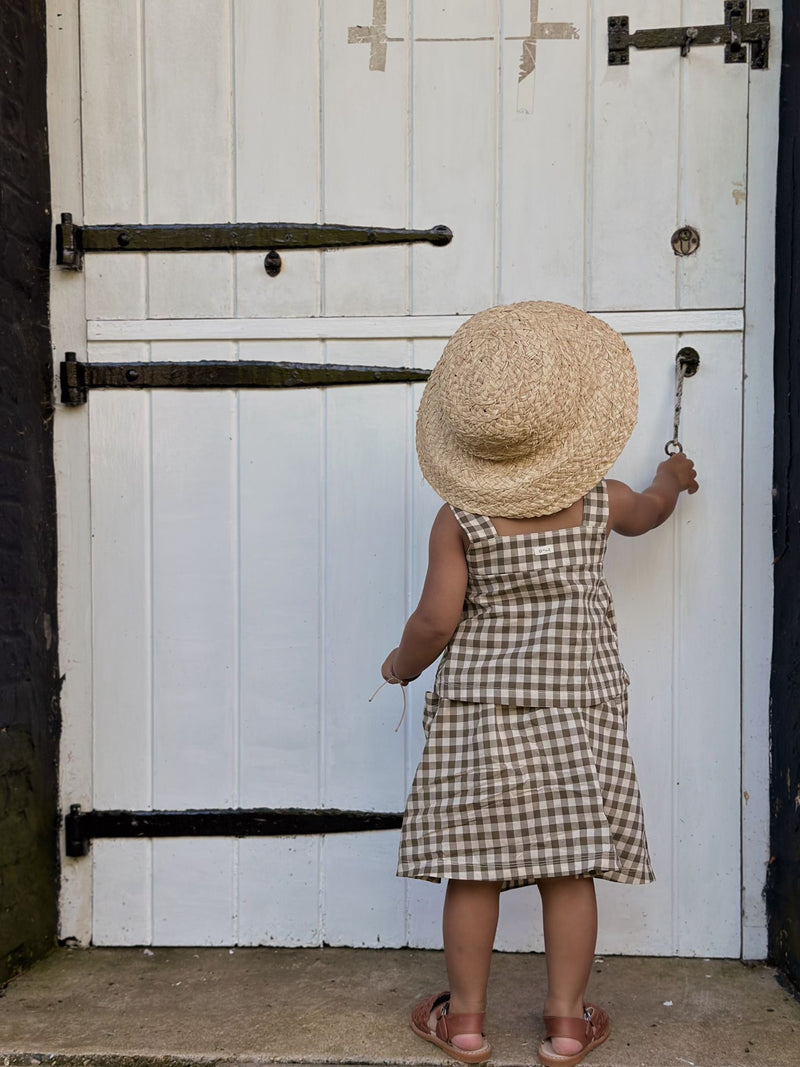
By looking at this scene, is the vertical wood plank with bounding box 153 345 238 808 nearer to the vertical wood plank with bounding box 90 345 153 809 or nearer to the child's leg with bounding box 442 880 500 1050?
the vertical wood plank with bounding box 90 345 153 809

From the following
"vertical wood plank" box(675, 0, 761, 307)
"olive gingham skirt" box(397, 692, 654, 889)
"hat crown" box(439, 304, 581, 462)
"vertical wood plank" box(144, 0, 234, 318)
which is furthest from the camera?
"vertical wood plank" box(144, 0, 234, 318)

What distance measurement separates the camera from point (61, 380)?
2232 mm

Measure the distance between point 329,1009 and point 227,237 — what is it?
5.34 ft

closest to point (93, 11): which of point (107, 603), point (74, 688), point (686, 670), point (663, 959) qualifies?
point (107, 603)

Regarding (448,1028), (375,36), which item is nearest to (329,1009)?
(448,1028)

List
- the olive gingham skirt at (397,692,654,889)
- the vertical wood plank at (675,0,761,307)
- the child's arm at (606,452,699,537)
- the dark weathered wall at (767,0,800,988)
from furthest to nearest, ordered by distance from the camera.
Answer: the vertical wood plank at (675,0,761,307)
the dark weathered wall at (767,0,800,988)
the child's arm at (606,452,699,537)
the olive gingham skirt at (397,692,654,889)

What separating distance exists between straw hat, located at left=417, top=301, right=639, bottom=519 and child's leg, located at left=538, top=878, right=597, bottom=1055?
2.20ft

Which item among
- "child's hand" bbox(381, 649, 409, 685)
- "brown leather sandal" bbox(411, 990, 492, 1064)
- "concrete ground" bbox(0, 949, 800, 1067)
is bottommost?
"concrete ground" bbox(0, 949, 800, 1067)

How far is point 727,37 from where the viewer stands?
6.83 feet

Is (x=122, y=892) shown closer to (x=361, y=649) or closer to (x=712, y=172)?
(x=361, y=649)

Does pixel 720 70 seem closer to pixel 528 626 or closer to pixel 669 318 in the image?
pixel 669 318

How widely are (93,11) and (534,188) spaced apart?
3.49 feet

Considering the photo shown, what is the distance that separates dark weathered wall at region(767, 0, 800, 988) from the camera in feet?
6.48

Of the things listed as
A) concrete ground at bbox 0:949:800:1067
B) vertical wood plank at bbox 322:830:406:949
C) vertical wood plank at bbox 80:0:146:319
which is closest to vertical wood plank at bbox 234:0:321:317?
vertical wood plank at bbox 80:0:146:319
